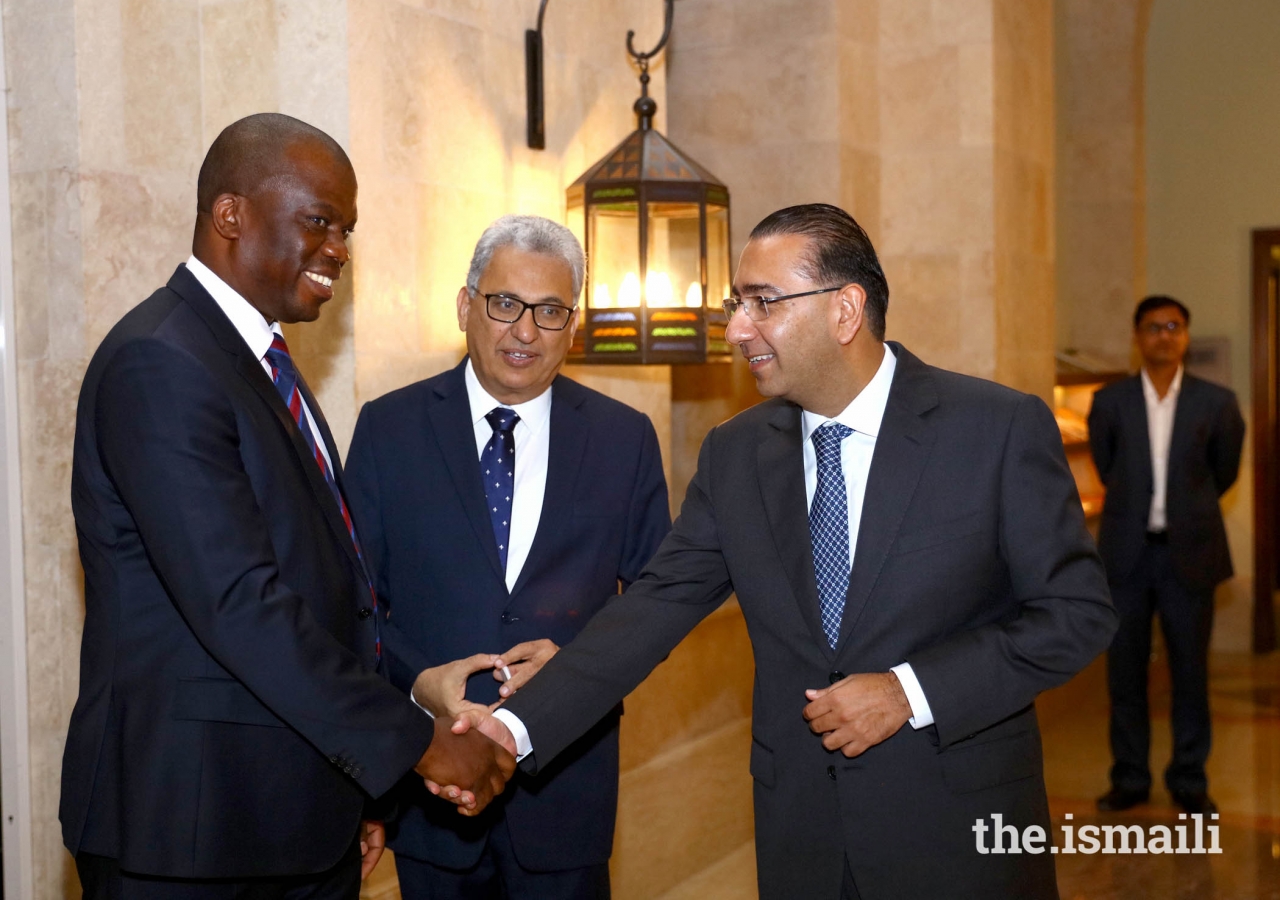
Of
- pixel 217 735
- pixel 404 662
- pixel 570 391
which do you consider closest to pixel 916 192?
pixel 570 391

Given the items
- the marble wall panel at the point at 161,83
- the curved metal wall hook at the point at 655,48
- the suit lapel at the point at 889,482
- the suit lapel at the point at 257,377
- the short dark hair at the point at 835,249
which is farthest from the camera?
the curved metal wall hook at the point at 655,48

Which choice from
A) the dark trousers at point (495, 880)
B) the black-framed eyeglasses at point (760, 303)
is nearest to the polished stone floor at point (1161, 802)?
the dark trousers at point (495, 880)

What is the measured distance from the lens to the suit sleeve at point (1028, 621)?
2129 mm

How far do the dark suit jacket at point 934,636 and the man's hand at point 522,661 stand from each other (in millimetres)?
480

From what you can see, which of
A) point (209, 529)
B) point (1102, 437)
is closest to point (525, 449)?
point (209, 529)

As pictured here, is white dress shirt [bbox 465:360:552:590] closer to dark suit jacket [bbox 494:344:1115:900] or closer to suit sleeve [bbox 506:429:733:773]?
suit sleeve [bbox 506:429:733:773]

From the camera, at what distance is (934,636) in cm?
221

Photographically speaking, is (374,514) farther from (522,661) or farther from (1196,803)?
(1196,803)

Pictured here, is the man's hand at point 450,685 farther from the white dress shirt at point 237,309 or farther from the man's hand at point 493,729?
the white dress shirt at point 237,309

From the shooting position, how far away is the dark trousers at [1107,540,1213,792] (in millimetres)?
5375

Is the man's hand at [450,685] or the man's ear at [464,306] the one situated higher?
the man's ear at [464,306]

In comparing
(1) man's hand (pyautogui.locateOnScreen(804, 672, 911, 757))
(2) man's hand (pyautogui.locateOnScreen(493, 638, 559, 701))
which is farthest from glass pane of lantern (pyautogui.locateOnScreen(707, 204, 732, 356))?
(1) man's hand (pyautogui.locateOnScreen(804, 672, 911, 757))

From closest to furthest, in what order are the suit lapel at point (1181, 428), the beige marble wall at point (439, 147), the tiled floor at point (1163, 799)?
the beige marble wall at point (439, 147) < the tiled floor at point (1163, 799) < the suit lapel at point (1181, 428)

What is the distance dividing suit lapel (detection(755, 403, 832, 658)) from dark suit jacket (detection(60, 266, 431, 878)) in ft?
2.38
